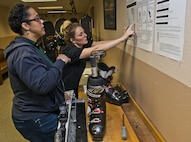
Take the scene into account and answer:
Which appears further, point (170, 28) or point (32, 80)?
point (32, 80)

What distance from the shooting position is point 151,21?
1.14m

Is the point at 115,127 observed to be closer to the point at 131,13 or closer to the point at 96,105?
the point at 96,105

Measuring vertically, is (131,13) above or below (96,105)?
above

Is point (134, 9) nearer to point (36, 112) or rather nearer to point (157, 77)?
point (157, 77)

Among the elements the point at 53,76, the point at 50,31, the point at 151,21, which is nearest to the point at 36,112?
the point at 53,76

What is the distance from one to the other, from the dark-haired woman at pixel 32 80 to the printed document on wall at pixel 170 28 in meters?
0.60

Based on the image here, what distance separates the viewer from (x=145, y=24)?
124 cm

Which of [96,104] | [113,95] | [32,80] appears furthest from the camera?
[113,95]

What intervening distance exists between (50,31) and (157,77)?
570 cm

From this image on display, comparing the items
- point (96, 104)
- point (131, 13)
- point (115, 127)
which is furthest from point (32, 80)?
point (131, 13)

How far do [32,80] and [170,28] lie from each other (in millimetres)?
750

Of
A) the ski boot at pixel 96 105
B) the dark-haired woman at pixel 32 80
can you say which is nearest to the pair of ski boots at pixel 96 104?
the ski boot at pixel 96 105

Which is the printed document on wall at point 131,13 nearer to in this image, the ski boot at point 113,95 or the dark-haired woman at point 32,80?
the ski boot at point 113,95

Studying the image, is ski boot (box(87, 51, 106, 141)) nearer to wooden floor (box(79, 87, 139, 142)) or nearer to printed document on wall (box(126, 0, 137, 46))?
wooden floor (box(79, 87, 139, 142))
